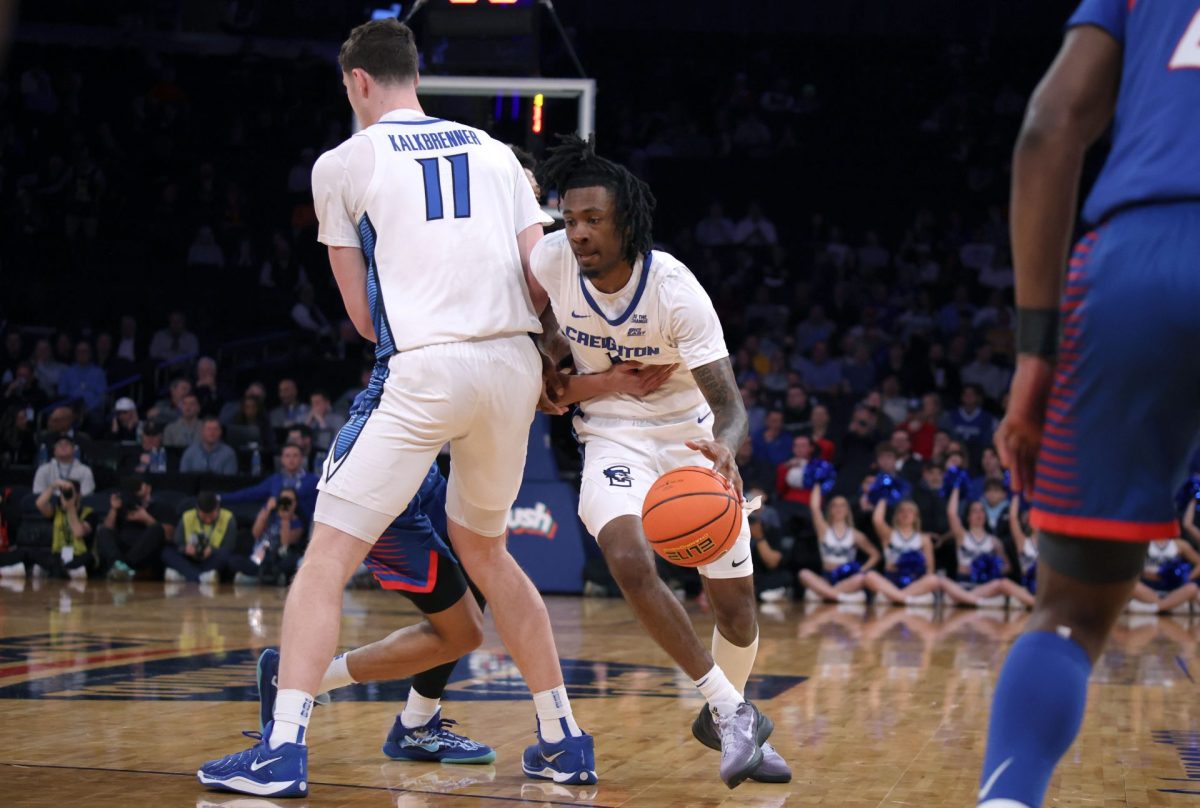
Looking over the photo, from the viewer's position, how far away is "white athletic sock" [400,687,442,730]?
15.2ft

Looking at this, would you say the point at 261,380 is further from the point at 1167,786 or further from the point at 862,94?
the point at 1167,786

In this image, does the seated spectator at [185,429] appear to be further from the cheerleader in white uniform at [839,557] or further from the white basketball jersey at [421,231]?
the white basketball jersey at [421,231]

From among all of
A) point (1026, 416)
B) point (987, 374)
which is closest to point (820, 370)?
point (987, 374)

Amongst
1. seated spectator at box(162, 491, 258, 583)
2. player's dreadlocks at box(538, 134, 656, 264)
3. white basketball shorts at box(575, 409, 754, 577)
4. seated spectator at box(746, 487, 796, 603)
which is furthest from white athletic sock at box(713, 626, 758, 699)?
seated spectator at box(162, 491, 258, 583)

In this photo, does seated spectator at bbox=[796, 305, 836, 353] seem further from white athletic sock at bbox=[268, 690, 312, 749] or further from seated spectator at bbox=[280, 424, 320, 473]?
white athletic sock at bbox=[268, 690, 312, 749]

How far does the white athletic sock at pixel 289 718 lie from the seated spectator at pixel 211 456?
1155 centimetres

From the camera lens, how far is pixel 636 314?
14.9ft

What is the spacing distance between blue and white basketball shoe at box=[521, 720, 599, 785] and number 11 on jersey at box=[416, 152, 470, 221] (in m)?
1.57

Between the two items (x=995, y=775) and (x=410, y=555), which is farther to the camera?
(x=410, y=555)

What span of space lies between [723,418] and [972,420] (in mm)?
11501

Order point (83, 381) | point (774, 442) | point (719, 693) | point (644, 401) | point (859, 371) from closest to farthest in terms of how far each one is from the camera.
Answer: point (719, 693) → point (644, 401) → point (774, 442) → point (859, 371) → point (83, 381)

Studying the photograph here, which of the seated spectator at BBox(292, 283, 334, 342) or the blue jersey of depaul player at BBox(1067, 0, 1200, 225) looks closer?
the blue jersey of depaul player at BBox(1067, 0, 1200, 225)

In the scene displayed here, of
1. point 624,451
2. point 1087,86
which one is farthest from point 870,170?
point 1087,86

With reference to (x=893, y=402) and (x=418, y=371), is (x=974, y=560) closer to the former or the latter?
(x=893, y=402)
